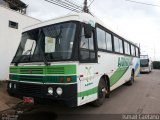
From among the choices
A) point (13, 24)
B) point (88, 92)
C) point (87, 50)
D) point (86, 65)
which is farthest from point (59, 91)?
point (13, 24)

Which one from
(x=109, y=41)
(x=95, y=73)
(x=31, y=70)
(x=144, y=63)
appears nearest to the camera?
(x=31, y=70)

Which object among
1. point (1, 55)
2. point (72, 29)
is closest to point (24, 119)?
point (72, 29)

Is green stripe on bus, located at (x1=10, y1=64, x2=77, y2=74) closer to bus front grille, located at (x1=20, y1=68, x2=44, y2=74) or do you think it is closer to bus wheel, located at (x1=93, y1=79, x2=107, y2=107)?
bus front grille, located at (x1=20, y1=68, x2=44, y2=74)

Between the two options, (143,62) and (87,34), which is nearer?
(87,34)

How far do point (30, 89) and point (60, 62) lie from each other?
4.05 ft

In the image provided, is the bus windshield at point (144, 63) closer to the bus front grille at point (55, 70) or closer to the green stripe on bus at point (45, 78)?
the green stripe on bus at point (45, 78)

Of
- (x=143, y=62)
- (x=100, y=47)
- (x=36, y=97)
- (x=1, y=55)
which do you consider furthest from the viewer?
(x=143, y=62)

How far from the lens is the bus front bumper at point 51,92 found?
15.6 feet

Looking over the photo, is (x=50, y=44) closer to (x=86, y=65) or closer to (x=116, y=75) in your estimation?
(x=86, y=65)

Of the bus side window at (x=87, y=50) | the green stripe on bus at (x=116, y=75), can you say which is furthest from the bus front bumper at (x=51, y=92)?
the green stripe on bus at (x=116, y=75)

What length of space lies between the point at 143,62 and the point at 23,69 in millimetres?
23633

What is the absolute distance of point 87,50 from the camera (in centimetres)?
554

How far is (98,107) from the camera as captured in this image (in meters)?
6.74

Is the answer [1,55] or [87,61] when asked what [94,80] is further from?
[1,55]
